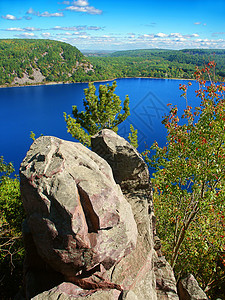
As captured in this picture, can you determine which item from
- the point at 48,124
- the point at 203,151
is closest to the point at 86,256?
the point at 203,151

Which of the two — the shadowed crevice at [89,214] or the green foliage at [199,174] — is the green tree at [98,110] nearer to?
the green foliage at [199,174]

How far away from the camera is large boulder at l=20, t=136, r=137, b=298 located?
6176 mm

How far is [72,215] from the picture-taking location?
6.05 meters

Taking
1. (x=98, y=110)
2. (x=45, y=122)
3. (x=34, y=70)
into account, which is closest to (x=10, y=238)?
(x=98, y=110)

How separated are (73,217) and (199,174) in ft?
18.0

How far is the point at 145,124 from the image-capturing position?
216ft

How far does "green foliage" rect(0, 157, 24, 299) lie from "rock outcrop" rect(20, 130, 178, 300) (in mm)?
6663

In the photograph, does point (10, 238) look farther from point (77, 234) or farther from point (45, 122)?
point (45, 122)

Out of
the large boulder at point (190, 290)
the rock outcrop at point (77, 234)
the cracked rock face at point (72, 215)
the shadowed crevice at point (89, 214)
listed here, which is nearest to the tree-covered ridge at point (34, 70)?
the rock outcrop at point (77, 234)

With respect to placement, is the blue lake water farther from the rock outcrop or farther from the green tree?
the rock outcrop

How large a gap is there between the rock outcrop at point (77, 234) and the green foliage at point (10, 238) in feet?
21.9

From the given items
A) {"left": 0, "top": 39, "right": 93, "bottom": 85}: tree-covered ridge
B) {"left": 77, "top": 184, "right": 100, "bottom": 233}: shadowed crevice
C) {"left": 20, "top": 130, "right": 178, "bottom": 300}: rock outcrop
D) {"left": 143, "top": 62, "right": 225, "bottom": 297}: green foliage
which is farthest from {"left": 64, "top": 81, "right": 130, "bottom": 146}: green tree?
{"left": 0, "top": 39, "right": 93, "bottom": 85}: tree-covered ridge

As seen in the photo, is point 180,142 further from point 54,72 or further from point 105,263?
point 54,72

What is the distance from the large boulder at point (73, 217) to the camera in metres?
6.18
